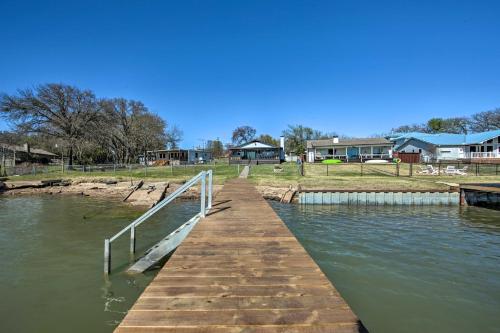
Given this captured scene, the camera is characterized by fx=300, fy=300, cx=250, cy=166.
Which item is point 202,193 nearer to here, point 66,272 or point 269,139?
point 66,272

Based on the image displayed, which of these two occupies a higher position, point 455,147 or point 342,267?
point 455,147

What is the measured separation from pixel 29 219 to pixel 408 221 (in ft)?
56.8

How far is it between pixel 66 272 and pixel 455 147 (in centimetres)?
5384

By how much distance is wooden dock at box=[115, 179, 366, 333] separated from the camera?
8.68 feet

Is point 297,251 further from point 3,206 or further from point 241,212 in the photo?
point 3,206

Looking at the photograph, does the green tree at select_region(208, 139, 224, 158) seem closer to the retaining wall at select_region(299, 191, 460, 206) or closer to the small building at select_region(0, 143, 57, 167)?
the small building at select_region(0, 143, 57, 167)

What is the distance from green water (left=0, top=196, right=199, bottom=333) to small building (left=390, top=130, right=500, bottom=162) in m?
42.5

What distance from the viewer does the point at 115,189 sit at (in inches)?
912

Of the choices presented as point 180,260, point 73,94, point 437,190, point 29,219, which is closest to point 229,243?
point 180,260

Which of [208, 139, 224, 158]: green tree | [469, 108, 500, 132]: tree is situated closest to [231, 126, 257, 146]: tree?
[208, 139, 224, 158]: green tree

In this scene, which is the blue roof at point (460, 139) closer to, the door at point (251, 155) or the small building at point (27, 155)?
the door at point (251, 155)

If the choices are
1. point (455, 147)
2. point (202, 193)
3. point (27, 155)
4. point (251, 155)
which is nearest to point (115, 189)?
point (202, 193)

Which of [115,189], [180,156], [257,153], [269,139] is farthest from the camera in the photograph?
[269,139]

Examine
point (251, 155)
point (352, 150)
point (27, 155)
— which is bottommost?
point (251, 155)
